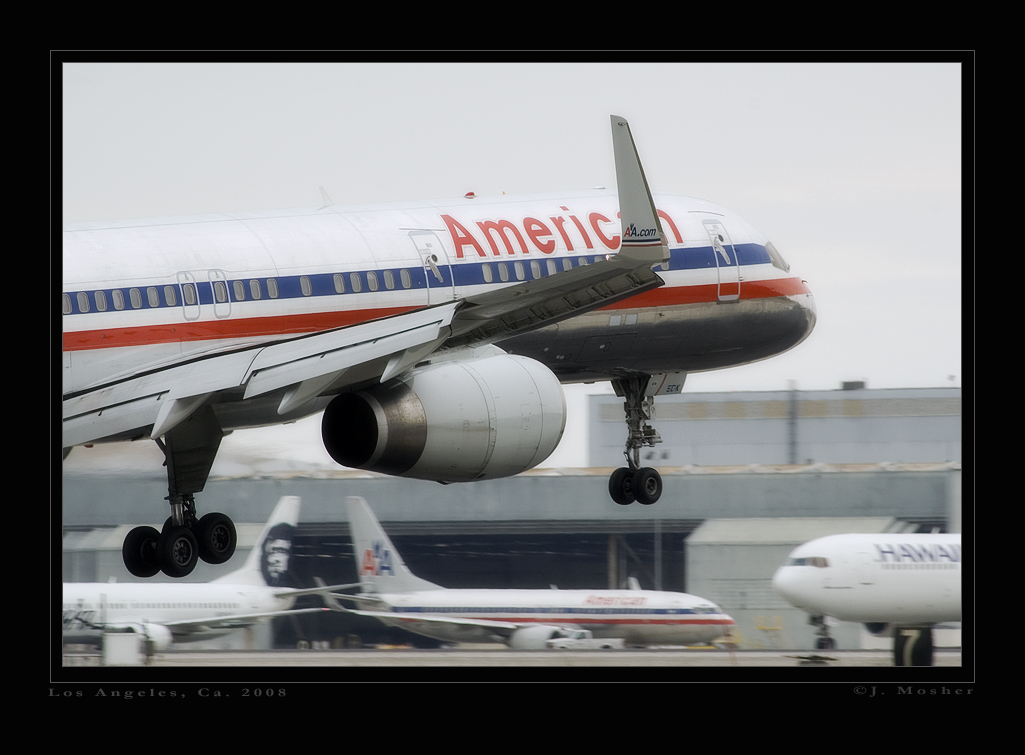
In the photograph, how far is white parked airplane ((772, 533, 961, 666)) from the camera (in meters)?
32.3

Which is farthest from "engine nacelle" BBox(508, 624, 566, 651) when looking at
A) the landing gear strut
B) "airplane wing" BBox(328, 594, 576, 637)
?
the landing gear strut

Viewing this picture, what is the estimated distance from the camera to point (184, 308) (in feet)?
56.2

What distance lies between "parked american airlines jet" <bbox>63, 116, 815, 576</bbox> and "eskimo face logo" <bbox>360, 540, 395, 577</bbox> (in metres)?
14.4

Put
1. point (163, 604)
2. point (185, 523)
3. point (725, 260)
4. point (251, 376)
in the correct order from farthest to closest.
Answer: point (163, 604), point (725, 260), point (185, 523), point (251, 376)

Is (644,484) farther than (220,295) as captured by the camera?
Yes

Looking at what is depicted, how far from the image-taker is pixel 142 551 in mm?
20078

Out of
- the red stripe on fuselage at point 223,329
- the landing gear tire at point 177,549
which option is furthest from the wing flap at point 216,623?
the red stripe on fuselage at point 223,329

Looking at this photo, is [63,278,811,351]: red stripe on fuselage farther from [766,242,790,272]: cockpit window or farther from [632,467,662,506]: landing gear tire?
[766,242,790,272]: cockpit window

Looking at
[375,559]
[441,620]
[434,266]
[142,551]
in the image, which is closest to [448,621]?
[441,620]

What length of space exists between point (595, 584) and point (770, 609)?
→ 4.69 metres

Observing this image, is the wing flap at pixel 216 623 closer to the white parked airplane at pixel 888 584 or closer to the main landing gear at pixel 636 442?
the white parked airplane at pixel 888 584

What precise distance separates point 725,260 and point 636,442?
3177 mm

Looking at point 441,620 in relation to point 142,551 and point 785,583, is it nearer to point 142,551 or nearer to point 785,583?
point 785,583
